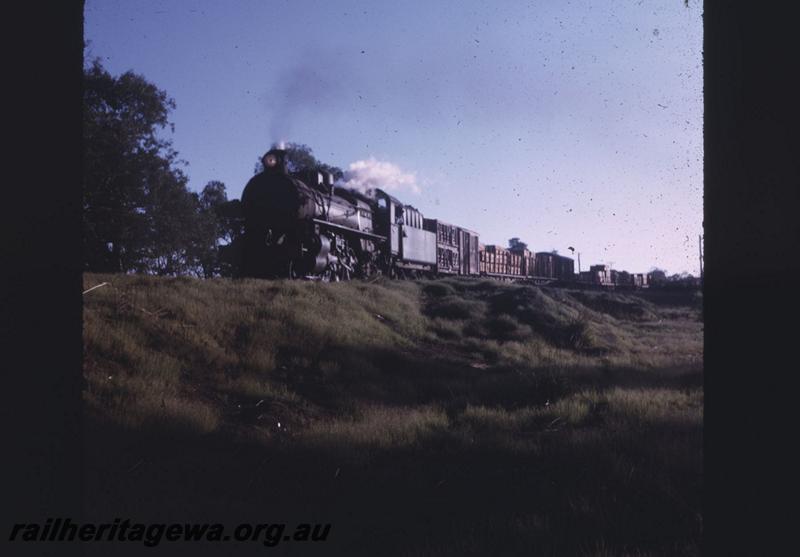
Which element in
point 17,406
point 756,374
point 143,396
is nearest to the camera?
point 756,374

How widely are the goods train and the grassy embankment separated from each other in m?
2.23

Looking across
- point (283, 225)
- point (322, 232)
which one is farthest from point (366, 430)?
point (322, 232)

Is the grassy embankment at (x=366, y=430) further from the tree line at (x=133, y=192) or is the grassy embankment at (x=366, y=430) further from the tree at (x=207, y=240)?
the tree at (x=207, y=240)

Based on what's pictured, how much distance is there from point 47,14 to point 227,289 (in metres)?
11.7

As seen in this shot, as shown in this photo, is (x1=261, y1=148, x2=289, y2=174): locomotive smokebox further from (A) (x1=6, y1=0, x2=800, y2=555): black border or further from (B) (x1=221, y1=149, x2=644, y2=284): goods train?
(A) (x1=6, y1=0, x2=800, y2=555): black border

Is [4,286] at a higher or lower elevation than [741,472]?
higher

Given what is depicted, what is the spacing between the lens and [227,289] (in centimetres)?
1348

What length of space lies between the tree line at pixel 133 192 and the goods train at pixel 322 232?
653 centimetres

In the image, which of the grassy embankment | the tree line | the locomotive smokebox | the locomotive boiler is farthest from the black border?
the tree line

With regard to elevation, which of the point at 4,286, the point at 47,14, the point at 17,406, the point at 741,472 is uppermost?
the point at 47,14

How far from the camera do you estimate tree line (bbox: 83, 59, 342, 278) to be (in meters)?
27.8

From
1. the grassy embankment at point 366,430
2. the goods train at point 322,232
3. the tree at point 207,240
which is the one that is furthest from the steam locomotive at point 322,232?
the tree at point 207,240

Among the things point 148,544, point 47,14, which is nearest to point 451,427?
point 148,544

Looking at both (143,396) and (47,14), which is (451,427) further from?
Result: (47,14)
